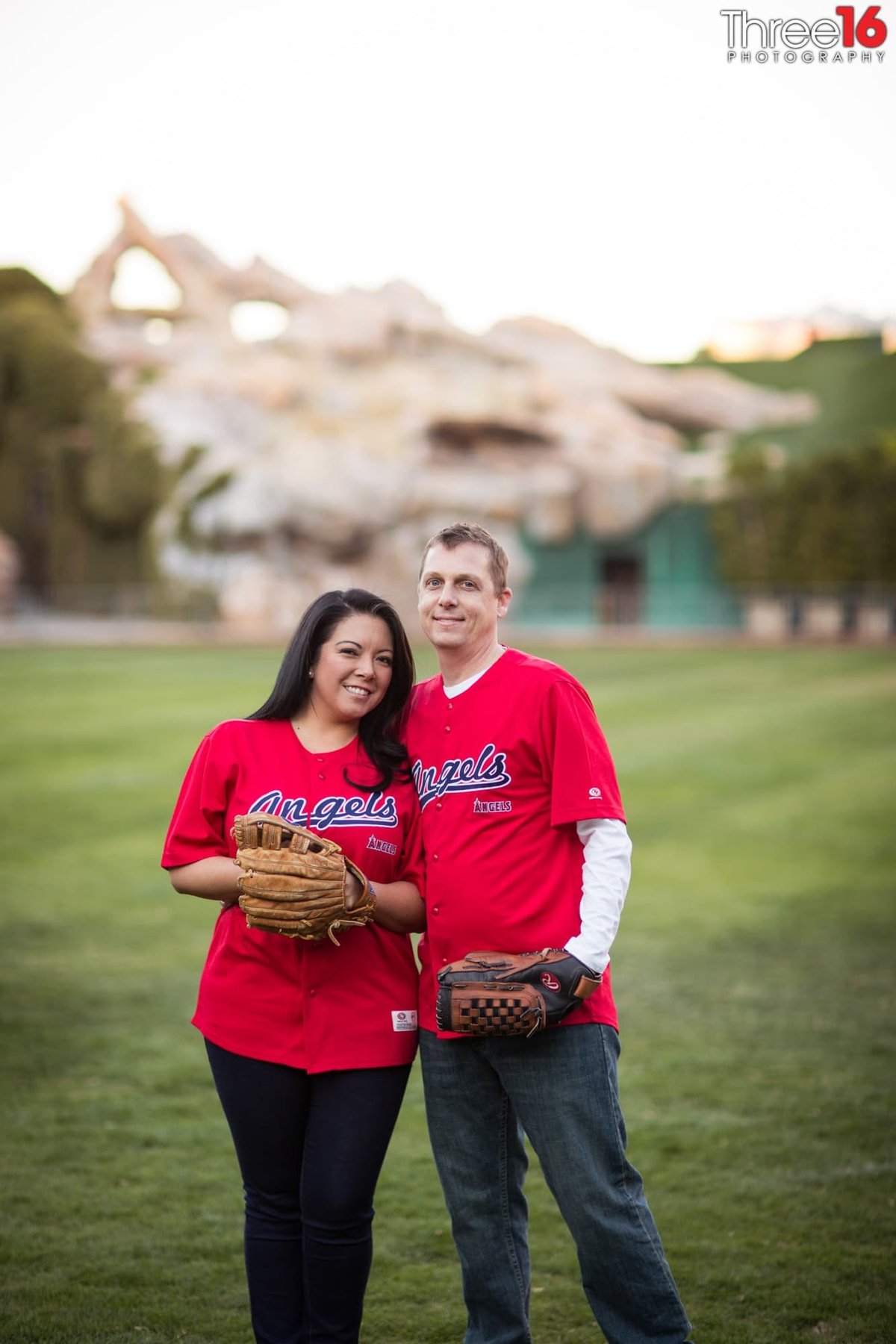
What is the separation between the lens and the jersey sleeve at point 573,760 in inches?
117

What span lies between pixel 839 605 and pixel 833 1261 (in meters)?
38.5

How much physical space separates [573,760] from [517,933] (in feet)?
1.39

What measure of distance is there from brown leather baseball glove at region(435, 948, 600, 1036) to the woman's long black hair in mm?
553

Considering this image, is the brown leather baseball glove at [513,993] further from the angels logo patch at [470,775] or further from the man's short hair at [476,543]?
the man's short hair at [476,543]

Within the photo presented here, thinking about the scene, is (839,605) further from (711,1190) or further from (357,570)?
(711,1190)

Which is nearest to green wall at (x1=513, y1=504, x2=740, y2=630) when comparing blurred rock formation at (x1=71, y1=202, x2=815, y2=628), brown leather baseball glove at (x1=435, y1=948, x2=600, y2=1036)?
blurred rock formation at (x1=71, y1=202, x2=815, y2=628)

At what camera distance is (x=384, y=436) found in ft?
171

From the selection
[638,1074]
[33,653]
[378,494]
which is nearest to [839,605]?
[378,494]

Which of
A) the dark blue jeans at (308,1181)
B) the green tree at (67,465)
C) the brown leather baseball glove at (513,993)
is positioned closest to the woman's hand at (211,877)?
the dark blue jeans at (308,1181)

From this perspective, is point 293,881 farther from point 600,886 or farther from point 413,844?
point 600,886

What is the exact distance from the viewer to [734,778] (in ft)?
50.8

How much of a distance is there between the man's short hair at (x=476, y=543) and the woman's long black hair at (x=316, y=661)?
0.19 m

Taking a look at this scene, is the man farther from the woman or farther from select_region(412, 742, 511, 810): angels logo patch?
the woman

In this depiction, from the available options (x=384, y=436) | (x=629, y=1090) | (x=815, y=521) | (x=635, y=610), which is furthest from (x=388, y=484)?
(x=629, y=1090)
